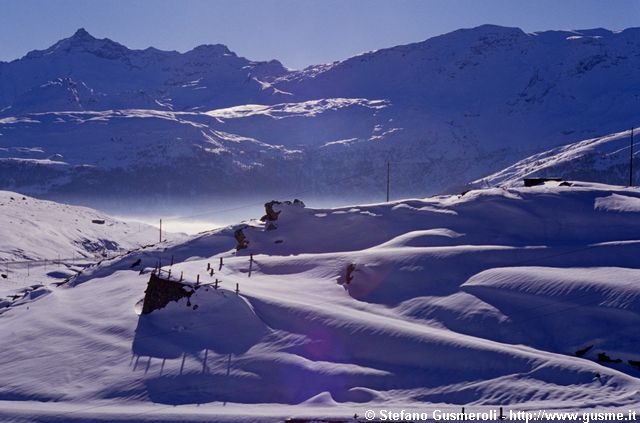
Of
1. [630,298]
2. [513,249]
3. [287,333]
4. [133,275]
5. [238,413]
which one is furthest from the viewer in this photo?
[133,275]

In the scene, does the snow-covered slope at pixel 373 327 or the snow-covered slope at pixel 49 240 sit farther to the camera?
the snow-covered slope at pixel 49 240

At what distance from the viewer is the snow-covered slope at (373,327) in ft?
119

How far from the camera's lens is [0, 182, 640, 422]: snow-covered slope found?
119 ft

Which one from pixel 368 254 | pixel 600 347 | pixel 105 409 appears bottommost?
pixel 105 409

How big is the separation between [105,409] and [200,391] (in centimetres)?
474

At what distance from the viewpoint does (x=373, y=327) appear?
1683 inches

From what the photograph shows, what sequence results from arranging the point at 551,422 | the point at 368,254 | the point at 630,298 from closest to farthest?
1. the point at 551,422
2. the point at 630,298
3. the point at 368,254

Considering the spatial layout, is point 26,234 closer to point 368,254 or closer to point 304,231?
point 304,231

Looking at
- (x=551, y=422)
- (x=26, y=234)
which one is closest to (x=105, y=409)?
(x=551, y=422)

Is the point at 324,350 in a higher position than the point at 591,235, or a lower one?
lower

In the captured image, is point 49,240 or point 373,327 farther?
point 49,240

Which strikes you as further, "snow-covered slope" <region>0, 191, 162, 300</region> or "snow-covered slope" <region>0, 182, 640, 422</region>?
"snow-covered slope" <region>0, 191, 162, 300</region>

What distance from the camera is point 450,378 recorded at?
36.9 meters

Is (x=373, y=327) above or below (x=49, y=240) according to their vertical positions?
below
